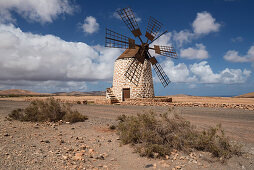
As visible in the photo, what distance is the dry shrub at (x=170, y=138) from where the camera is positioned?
4.96m

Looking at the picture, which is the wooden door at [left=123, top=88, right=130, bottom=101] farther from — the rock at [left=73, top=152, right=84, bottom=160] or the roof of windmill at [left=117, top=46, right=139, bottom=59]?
the rock at [left=73, top=152, right=84, bottom=160]

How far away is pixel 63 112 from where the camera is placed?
1027cm

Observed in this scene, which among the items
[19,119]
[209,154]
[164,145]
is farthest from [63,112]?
[209,154]

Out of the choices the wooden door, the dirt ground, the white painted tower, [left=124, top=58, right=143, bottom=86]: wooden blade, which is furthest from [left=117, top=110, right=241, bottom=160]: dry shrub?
the wooden door

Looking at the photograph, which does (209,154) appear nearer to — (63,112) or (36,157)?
(36,157)

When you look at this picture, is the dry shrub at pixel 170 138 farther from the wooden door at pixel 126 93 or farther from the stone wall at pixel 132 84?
the wooden door at pixel 126 93

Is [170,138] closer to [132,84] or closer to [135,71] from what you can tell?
[132,84]

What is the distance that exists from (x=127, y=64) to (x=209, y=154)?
61.0 feet

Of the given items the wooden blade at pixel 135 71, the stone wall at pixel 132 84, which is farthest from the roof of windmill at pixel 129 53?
the wooden blade at pixel 135 71

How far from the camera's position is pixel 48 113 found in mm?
9672

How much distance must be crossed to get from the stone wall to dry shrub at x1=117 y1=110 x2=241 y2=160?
53.3 feet

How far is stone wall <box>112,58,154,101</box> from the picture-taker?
73.8ft

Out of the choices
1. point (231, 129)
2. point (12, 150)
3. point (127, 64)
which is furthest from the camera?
point (127, 64)

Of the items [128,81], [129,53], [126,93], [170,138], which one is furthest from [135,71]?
[170,138]
